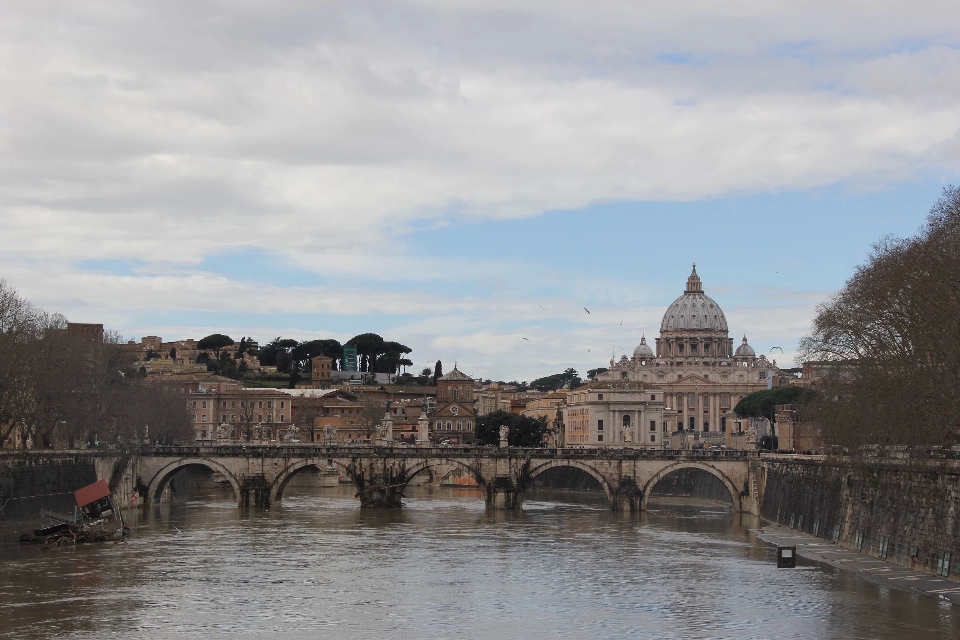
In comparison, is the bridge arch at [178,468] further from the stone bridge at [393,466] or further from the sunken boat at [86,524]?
the sunken boat at [86,524]

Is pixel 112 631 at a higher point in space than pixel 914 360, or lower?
lower

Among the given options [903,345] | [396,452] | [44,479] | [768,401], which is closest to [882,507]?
[903,345]

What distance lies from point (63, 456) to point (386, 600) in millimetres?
31345

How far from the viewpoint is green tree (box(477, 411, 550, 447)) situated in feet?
437

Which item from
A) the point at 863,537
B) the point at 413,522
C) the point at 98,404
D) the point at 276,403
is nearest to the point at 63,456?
the point at 98,404

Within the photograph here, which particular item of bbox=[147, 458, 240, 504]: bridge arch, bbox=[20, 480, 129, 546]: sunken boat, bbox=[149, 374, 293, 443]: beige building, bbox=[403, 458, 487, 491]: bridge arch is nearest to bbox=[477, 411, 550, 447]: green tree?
bbox=[149, 374, 293, 443]: beige building

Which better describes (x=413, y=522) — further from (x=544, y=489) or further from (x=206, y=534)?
(x=544, y=489)

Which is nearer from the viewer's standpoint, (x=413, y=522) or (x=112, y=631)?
(x=112, y=631)

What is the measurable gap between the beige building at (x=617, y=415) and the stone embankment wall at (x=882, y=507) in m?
70.0

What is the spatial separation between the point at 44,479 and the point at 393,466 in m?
22.4

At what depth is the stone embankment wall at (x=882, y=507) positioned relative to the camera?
46188mm

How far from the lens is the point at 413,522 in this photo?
74062mm

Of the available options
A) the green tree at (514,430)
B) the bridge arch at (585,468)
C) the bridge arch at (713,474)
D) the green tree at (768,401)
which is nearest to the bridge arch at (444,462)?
the bridge arch at (585,468)

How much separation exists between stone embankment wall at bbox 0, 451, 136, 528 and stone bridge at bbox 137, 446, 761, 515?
5.91 metres
